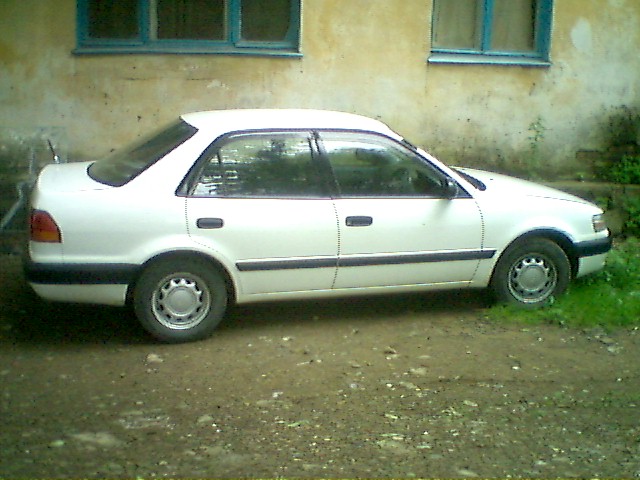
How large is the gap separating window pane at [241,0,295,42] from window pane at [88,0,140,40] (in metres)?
1.17

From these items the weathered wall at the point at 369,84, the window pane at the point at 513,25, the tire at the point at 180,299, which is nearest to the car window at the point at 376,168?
the tire at the point at 180,299

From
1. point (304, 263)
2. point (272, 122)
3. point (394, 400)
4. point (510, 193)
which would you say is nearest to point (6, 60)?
point (272, 122)

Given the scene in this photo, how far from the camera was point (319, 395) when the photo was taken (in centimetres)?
535

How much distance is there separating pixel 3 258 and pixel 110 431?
4017 mm

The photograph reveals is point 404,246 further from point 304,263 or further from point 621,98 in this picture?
point 621,98

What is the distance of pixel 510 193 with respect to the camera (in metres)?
6.77

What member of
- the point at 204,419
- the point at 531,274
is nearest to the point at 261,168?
the point at 204,419

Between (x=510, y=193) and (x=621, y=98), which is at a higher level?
(x=621, y=98)

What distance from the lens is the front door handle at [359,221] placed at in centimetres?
625

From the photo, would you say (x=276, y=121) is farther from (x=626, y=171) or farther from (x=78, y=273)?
(x=626, y=171)

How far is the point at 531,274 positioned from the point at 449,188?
1.05 meters

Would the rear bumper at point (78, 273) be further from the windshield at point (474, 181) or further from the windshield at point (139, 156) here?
the windshield at point (474, 181)

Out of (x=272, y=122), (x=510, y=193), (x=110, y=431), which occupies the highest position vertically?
(x=272, y=122)

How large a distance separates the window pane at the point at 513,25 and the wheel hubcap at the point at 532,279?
4.05 m
